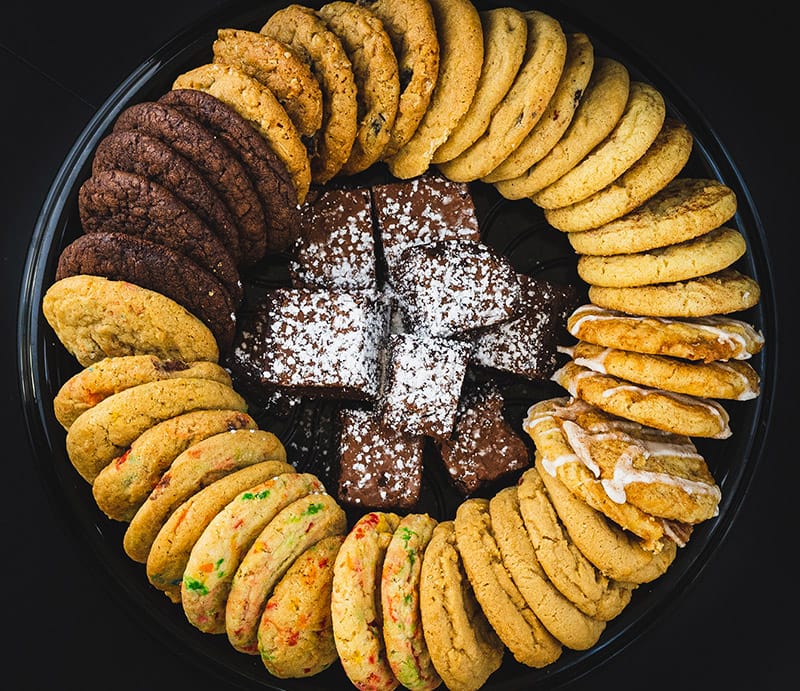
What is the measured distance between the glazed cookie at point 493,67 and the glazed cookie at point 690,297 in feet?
2.55

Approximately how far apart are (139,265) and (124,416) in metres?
0.49

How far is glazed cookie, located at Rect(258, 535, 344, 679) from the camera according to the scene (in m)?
2.37

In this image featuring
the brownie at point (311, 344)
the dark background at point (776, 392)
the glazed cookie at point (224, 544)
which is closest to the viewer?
the glazed cookie at point (224, 544)

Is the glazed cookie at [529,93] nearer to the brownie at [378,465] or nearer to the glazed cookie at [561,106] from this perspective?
the glazed cookie at [561,106]

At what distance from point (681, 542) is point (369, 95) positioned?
6.25 ft

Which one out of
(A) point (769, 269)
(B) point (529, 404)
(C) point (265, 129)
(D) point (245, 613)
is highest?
(C) point (265, 129)

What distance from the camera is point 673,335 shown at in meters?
2.56

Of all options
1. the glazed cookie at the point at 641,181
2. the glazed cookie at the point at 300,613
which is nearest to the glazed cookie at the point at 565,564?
the glazed cookie at the point at 300,613

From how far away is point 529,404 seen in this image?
3209 mm

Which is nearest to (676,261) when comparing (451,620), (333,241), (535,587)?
(535,587)

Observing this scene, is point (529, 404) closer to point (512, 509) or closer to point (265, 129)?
point (512, 509)

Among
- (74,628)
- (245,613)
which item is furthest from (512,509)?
(74,628)

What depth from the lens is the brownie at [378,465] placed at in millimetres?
2945

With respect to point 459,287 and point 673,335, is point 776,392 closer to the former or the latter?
point 673,335
